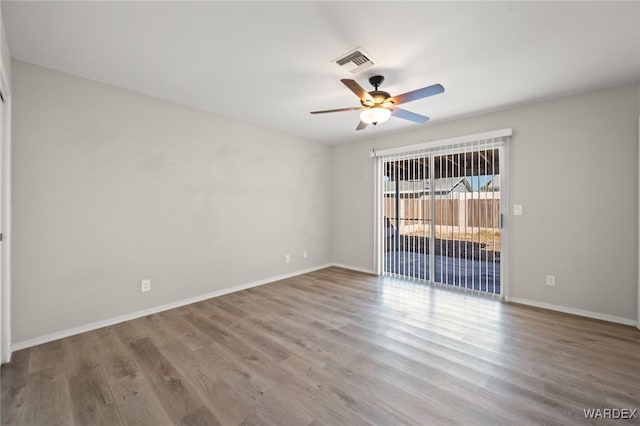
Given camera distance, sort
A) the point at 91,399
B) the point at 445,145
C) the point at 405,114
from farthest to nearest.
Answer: the point at 445,145, the point at 405,114, the point at 91,399

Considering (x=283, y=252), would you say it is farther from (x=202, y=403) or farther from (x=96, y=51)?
(x=96, y=51)

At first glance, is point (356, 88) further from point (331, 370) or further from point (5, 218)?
point (5, 218)

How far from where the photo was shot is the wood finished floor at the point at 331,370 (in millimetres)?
1621

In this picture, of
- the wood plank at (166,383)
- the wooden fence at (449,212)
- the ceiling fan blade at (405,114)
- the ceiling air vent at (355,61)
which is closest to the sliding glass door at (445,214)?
the wooden fence at (449,212)

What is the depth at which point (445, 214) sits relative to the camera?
13.4 feet

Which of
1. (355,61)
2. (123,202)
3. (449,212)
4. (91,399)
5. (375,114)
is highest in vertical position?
(355,61)

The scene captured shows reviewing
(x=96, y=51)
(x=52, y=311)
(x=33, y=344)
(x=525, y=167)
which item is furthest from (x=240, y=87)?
(x=525, y=167)

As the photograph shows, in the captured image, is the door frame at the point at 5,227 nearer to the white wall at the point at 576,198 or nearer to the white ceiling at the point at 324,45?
the white ceiling at the point at 324,45

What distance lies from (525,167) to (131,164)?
4.63m

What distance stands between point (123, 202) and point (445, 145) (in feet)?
13.7

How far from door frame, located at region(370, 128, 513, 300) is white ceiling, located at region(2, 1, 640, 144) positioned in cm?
62

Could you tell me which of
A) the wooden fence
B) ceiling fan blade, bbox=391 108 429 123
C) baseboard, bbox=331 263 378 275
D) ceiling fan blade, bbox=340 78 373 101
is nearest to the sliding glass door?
the wooden fence

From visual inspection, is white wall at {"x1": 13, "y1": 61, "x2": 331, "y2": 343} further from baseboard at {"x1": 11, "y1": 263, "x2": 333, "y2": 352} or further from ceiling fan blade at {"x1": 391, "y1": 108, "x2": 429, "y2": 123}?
ceiling fan blade at {"x1": 391, "y1": 108, "x2": 429, "y2": 123}

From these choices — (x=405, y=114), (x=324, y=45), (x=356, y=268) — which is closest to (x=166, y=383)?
(x=324, y=45)
